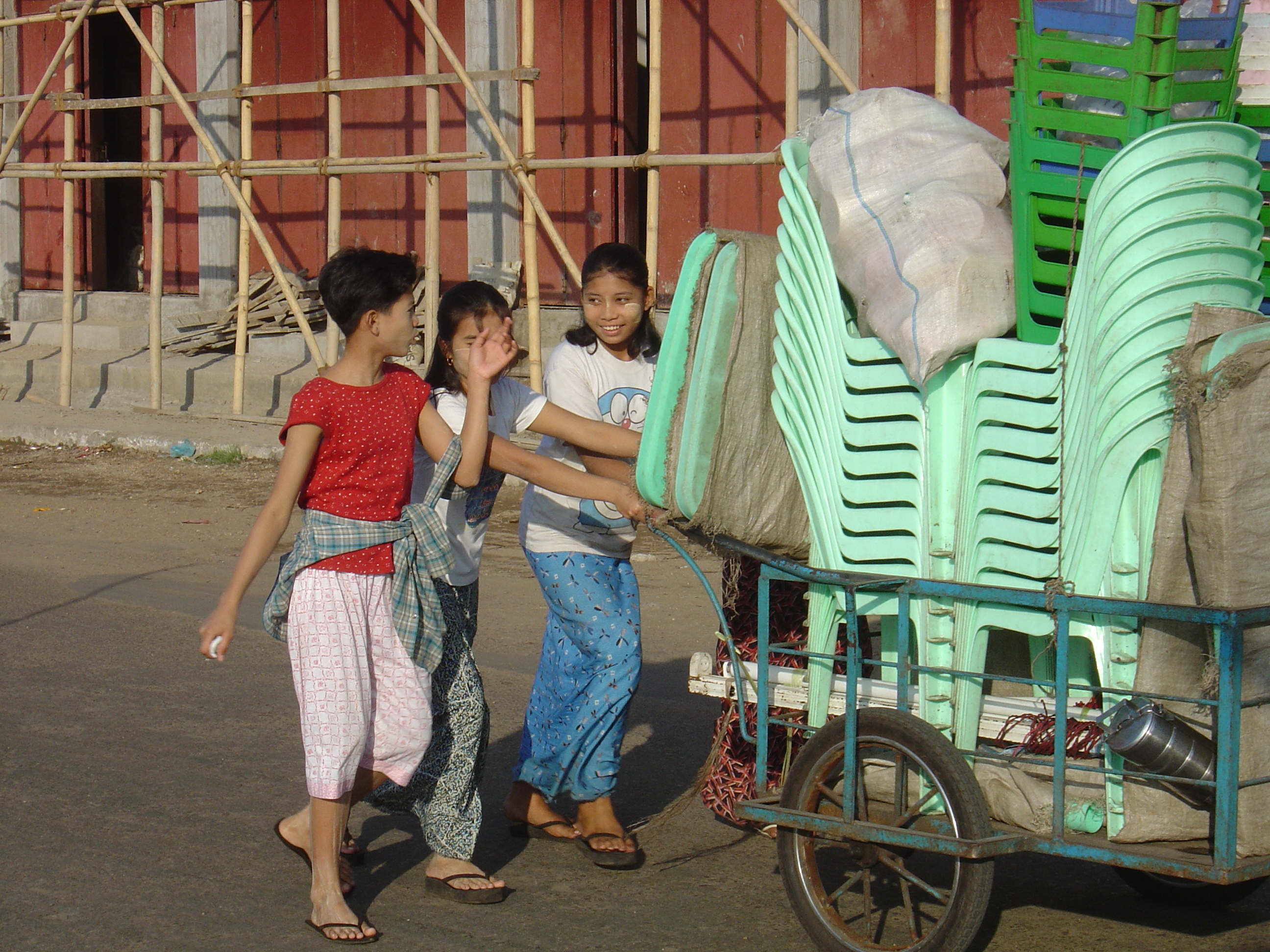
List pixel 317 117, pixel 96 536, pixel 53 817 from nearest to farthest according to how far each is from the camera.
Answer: pixel 53 817 → pixel 96 536 → pixel 317 117

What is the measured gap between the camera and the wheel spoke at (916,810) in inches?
106

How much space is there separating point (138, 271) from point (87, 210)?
2.81 feet

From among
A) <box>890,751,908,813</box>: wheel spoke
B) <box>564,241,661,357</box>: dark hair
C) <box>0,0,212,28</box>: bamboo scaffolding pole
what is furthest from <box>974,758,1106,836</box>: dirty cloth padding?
<box>0,0,212,28</box>: bamboo scaffolding pole

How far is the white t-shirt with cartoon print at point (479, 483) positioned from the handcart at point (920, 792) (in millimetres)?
513

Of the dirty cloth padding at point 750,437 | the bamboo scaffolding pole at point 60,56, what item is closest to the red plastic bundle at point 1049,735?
the dirty cloth padding at point 750,437

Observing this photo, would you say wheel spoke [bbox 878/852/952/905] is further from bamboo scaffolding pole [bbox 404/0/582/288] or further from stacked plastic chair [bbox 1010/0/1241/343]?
bamboo scaffolding pole [bbox 404/0/582/288]

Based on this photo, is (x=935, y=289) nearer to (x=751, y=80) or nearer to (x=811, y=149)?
(x=811, y=149)

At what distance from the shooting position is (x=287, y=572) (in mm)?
3037

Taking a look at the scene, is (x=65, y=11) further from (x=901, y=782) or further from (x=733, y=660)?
(x=901, y=782)

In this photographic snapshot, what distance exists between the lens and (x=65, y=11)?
36.3 feet

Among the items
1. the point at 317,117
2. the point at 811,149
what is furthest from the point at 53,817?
the point at 317,117

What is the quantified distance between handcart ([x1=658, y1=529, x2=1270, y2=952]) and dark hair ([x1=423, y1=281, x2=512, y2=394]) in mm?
689

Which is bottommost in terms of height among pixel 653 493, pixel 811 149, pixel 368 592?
pixel 368 592

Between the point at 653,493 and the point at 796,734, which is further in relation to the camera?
the point at 796,734
